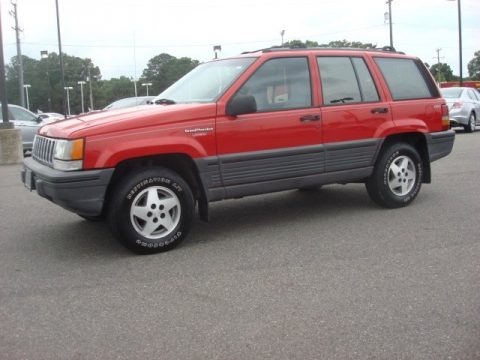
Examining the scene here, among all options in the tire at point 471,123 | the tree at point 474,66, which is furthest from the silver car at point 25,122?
the tree at point 474,66

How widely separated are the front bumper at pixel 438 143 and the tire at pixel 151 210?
3211 millimetres

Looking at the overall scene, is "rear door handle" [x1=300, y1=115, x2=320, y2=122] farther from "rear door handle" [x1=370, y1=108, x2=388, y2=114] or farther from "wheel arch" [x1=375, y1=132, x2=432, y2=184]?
"wheel arch" [x1=375, y1=132, x2=432, y2=184]

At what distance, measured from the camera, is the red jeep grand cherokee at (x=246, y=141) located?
4781 millimetres

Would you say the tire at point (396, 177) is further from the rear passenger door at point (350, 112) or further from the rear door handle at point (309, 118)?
the rear door handle at point (309, 118)

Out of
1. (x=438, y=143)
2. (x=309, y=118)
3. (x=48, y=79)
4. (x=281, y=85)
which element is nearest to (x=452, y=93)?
(x=438, y=143)

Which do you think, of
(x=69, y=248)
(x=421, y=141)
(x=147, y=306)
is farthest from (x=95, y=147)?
(x=421, y=141)

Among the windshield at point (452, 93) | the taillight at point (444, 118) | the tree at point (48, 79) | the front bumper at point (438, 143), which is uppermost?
the tree at point (48, 79)

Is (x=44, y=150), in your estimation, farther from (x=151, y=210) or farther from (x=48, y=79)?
(x=48, y=79)

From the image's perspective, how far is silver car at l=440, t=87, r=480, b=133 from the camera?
17.4m

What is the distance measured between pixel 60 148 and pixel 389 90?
3714 mm

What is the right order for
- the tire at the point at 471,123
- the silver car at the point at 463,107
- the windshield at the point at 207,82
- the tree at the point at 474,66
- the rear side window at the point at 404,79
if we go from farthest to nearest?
the tree at the point at 474,66
the tire at the point at 471,123
the silver car at the point at 463,107
the rear side window at the point at 404,79
the windshield at the point at 207,82

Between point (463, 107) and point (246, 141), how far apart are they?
14.0m

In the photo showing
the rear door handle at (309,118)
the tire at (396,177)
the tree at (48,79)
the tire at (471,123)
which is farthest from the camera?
the tree at (48,79)

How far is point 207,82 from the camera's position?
5.77 metres
